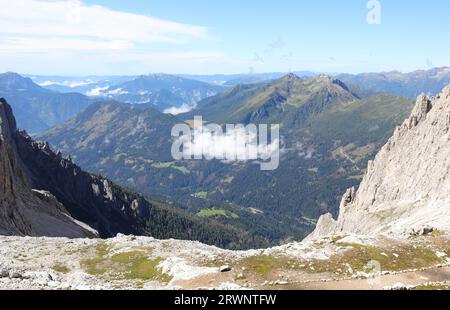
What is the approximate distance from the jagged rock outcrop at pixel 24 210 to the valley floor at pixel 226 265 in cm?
2426

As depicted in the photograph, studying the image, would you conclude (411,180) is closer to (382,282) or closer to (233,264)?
(382,282)

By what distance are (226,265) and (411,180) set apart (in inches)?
4662

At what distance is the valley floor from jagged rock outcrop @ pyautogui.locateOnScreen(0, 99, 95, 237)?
24.3m

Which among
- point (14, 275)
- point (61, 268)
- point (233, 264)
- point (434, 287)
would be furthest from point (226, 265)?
point (61, 268)

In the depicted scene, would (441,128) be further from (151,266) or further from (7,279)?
(7,279)

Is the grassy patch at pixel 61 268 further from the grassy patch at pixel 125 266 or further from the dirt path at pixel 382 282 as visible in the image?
the dirt path at pixel 382 282

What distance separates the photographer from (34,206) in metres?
131

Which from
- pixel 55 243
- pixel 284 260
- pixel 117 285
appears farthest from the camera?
pixel 55 243

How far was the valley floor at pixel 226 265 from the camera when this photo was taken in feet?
181

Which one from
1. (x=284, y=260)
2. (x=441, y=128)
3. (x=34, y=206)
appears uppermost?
(x=441, y=128)

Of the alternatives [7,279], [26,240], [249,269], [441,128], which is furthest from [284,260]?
[441,128]

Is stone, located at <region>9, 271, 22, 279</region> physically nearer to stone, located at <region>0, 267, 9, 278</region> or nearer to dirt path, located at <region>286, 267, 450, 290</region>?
stone, located at <region>0, 267, 9, 278</region>

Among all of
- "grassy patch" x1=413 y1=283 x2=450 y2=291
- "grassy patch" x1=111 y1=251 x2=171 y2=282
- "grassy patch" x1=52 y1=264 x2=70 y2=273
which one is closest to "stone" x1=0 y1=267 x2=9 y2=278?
"grassy patch" x1=52 y1=264 x2=70 y2=273
